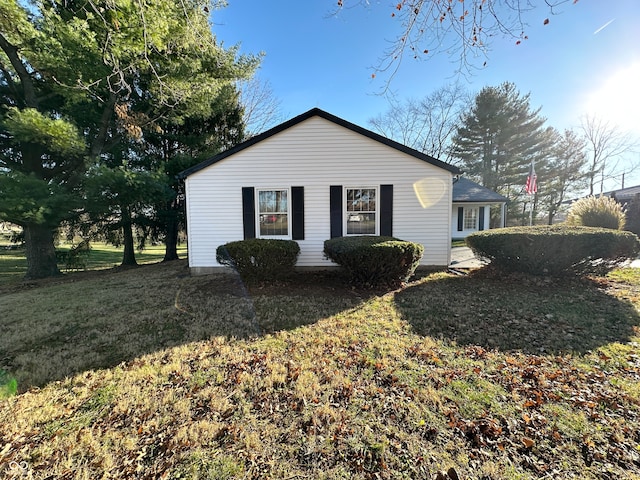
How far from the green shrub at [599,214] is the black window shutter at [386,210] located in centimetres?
746

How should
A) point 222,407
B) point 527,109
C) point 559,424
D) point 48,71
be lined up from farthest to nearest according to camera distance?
point 527,109 < point 48,71 < point 222,407 < point 559,424

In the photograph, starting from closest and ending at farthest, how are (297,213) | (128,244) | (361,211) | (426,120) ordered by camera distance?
(297,213)
(361,211)
(128,244)
(426,120)

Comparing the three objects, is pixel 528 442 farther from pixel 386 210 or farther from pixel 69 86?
pixel 69 86

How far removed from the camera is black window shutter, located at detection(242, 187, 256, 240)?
794cm

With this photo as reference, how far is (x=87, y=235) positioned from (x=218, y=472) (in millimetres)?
13857

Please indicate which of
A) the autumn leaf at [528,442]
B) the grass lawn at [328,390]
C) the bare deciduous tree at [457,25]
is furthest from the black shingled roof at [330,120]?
the autumn leaf at [528,442]

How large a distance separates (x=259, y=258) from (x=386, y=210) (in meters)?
3.99

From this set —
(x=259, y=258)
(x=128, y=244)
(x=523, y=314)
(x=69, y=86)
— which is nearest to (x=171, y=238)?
(x=128, y=244)

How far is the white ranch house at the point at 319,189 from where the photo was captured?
7.82m

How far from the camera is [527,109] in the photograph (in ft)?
80.7

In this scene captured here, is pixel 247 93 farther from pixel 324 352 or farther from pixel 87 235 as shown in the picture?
pixel 324 352

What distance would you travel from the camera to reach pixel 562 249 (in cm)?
614

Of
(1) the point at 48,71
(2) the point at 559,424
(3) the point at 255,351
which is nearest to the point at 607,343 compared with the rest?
(2) the point at 559,424

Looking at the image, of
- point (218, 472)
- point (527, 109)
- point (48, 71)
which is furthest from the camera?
point (527, 109)
